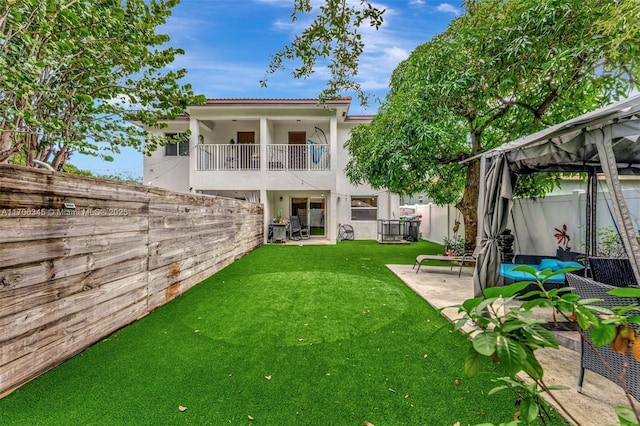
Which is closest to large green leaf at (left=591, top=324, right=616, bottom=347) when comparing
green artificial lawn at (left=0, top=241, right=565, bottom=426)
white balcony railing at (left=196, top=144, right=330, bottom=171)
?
green artificial lawn at (left=0, top=241, right=565, bottom=426)

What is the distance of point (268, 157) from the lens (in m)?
12.6

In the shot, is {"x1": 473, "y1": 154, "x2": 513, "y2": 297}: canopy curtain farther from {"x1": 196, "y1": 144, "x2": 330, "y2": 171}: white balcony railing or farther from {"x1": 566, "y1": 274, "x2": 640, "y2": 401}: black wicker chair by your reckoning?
{"x1": 196, "y1": 144, "x2": 330, "y2": 171}: white balcony railing

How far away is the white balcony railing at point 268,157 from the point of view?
1245cm

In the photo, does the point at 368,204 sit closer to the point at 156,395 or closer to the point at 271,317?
the point at 271,317

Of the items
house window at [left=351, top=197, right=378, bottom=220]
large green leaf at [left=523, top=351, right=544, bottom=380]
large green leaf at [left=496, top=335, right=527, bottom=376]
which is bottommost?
large green leaf at [left=523, top=351, right=544, bottom=380]

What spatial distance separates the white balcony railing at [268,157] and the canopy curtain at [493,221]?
869 centimetres

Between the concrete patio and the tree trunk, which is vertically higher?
the tree trunk

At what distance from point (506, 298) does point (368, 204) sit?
1361 centimetres

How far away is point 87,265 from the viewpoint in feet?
9.89

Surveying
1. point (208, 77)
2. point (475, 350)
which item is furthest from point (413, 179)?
point (475, 350)

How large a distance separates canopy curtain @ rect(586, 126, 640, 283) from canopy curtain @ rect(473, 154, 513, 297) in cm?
128

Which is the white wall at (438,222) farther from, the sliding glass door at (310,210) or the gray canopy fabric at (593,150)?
the gray canopy fabric at (593,150)

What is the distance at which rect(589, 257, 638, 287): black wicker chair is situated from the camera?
3.28m

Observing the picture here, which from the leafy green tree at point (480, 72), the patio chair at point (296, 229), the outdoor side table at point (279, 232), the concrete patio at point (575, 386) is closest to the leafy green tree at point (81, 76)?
the leafy green tree at point (480, 72)
